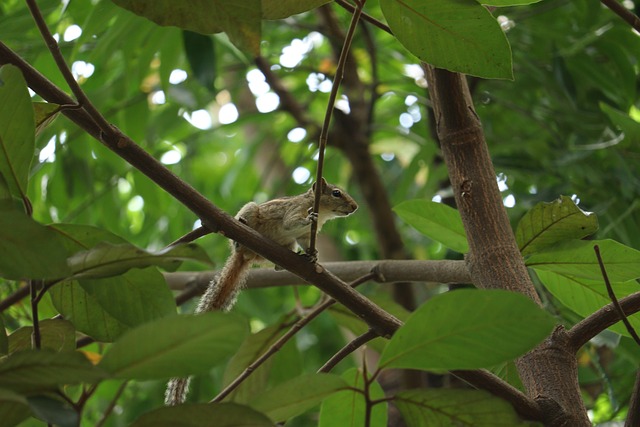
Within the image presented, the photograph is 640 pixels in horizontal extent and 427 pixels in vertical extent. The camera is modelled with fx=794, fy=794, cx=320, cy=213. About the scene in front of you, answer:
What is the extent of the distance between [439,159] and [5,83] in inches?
73.5

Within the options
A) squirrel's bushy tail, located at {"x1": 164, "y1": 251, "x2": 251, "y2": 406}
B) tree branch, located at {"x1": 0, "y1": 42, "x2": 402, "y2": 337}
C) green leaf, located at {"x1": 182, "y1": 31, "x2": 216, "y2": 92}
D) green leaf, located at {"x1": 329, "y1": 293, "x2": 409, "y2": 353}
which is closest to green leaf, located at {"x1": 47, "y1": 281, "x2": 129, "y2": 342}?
tree branch, located at {"x1": 0, "y1": 42, "x2": 402, "y2": 337}

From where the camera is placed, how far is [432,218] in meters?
1.17

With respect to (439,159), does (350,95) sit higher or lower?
higher

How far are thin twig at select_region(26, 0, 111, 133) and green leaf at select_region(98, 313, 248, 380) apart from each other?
27 centimetres

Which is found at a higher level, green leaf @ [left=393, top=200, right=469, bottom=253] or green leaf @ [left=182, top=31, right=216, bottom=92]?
green leaf @ [left=182, top=31, right=216, bottom=92]

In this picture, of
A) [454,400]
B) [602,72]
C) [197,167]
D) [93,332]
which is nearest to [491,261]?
[454,400]

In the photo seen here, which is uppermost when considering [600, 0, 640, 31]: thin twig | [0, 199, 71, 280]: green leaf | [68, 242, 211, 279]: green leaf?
[600, 0, 640, 31]: thin twig

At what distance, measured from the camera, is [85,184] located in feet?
7.30

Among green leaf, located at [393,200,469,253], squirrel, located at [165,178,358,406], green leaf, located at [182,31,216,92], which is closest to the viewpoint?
green leaf, located at [393,200,469,253]

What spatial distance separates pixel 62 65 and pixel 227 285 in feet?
2.75

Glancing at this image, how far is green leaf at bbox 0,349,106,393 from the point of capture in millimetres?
617

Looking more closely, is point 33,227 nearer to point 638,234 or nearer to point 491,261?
point 491,261

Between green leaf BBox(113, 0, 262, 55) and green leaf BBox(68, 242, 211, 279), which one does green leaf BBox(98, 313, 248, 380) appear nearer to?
green leaf BBox(68, 242, 211, 279)

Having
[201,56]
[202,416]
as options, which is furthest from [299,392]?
[201,56]
